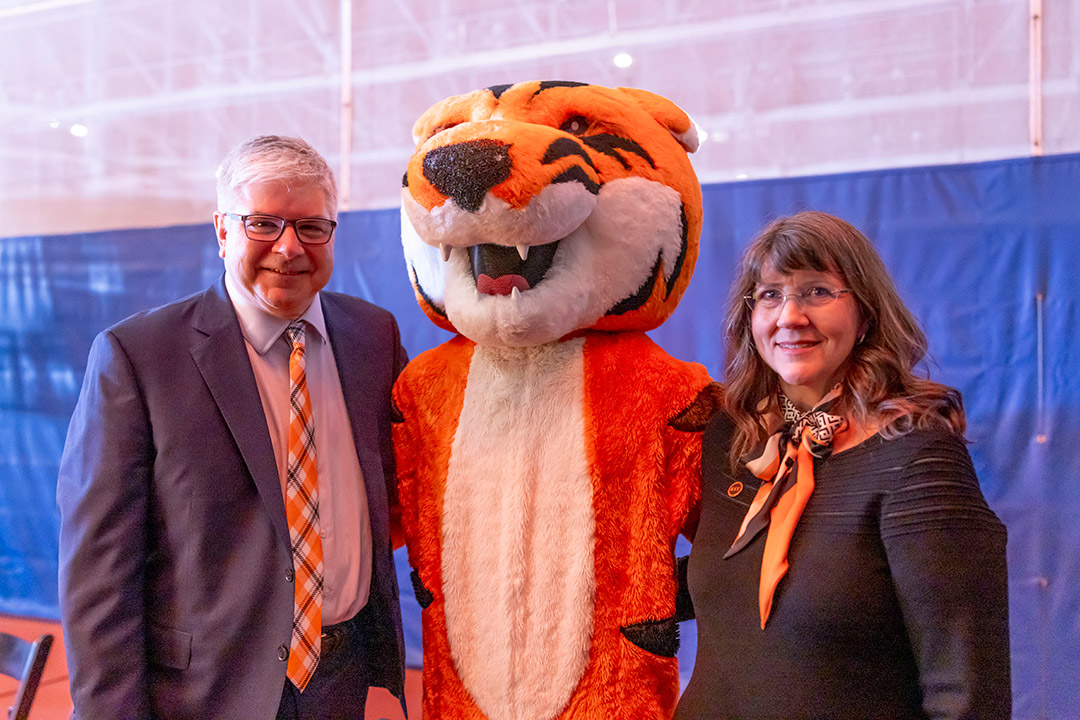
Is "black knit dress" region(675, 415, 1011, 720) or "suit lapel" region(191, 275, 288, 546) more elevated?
"suit lapel" region(191, 275, 288, 546)

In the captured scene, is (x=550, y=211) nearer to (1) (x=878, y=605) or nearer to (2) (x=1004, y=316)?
(1) (x=878, y=605)

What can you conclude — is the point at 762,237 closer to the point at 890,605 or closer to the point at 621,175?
the point at 621,175

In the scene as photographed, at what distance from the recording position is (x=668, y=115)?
172 cm

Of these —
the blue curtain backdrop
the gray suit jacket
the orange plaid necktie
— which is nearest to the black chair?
the gray suit jacket

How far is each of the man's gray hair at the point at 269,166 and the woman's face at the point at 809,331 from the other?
0.87m

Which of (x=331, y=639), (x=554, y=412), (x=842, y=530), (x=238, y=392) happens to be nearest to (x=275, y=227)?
(x=238, y=392)

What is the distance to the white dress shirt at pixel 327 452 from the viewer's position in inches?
63.5

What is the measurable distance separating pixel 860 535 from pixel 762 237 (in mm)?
526

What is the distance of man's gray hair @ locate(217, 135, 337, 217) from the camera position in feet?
5.16

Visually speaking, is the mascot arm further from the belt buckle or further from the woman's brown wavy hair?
the belt buckle

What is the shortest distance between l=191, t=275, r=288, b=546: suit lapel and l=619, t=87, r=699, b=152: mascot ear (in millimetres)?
919

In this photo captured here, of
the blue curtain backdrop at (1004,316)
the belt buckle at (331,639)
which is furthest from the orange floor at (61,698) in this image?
the belt buckle at (331,639)

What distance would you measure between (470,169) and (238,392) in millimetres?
599

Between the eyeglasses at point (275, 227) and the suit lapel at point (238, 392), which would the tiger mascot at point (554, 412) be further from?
the suit lapel at point (238, 392)
